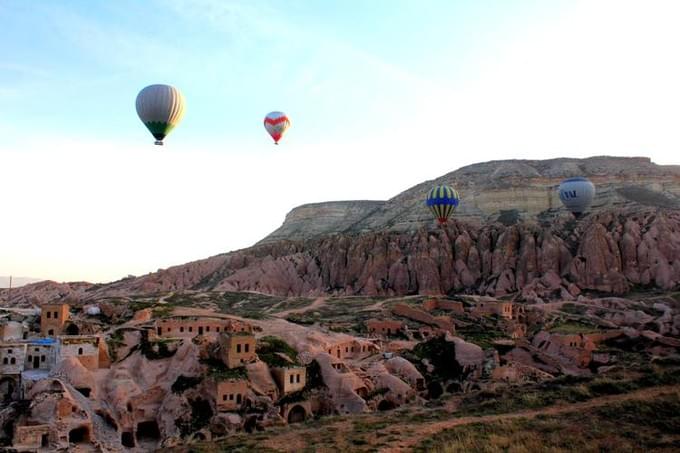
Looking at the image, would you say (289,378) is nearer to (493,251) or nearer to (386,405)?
(386,405)

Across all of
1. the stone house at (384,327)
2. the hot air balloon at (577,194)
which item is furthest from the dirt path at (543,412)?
the hot air balloon at (577,194)

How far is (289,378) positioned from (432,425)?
19.3m

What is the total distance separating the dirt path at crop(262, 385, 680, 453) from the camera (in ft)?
65.3

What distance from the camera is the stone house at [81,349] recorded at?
3881cm

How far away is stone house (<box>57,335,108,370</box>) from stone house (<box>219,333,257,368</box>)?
8073mm

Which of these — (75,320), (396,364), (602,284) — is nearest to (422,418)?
(396,364)

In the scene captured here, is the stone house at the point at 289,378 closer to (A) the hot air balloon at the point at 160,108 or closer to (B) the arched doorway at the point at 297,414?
(B) the arched doorway at the point at 297,414

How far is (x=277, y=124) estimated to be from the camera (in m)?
81.6

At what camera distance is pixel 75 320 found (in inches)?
1844

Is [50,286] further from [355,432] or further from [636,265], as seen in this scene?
[355,432]

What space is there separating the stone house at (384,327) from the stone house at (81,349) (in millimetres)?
27261

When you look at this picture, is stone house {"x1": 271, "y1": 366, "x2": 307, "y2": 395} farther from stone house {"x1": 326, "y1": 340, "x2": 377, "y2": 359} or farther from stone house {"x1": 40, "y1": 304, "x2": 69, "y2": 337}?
stone house {"x1": 40, "y1": 304, "x2": 69, "y2": 337}

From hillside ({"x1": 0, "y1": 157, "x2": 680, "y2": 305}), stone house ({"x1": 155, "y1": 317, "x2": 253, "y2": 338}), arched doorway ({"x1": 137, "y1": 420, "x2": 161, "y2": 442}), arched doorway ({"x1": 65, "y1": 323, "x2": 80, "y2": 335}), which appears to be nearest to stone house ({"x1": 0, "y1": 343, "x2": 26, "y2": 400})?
arched doorway ({"x1": 65, "y1": 323, "x2": 80, "y2": 335})

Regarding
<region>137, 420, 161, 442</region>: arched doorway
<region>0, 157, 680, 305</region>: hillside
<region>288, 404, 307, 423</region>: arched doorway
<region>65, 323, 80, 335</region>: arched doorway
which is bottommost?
<region>137, 420, 161, 442</region>: arched doorway
